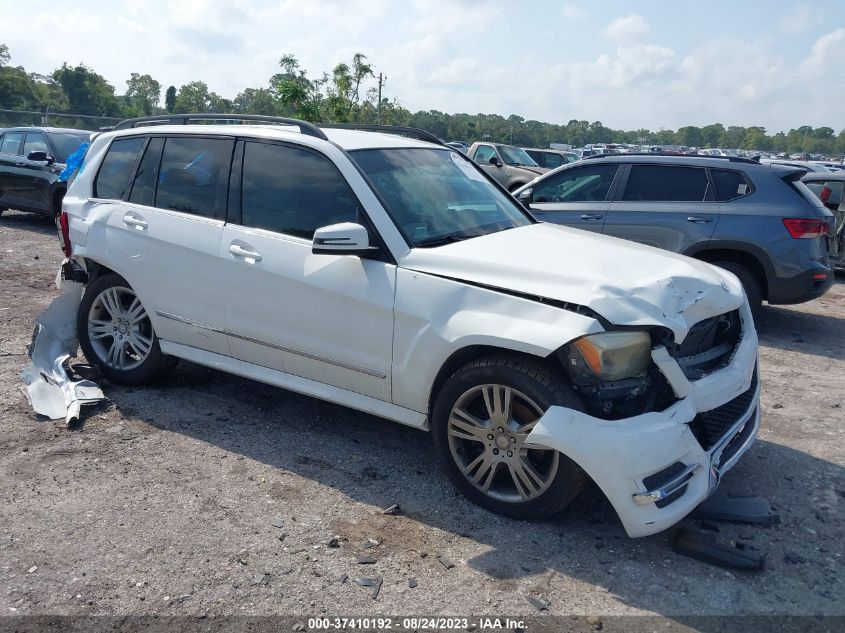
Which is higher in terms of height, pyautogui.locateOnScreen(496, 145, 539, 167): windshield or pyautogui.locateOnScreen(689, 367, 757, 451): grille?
pyautogui.locateOnScreen(496, 145, 539, 167): windshield

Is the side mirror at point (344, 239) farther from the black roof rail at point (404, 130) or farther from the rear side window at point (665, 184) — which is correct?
the rear side window at point (665, 184)

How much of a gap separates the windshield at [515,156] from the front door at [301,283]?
604 inches

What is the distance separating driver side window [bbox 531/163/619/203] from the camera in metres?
8.55

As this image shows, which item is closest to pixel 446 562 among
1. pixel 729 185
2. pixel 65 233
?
pixel 65 233

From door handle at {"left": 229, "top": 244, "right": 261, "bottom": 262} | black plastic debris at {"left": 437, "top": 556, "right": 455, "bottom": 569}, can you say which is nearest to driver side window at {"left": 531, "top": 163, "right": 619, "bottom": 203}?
door handle at {"left": 229, "top": 244, "right": 261, "bottom": 262}

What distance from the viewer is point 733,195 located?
7773 millimetres

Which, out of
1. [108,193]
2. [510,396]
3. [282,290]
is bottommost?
[510,396]

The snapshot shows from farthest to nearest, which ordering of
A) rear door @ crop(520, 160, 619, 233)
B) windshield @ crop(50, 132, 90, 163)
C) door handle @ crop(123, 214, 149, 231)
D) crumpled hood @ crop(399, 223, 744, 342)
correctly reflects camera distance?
1. windshield @ crop(50, 132, 90, 163)
2. rear door @ crop(520, 160, 619, 233)
3. door handle @ crop(123, 214, 149, 231)
4. crumpled hood @ crop(399, 223, 744, 342)

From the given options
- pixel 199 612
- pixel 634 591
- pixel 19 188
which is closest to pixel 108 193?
pixel 199 612

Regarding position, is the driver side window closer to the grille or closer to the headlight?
the grille

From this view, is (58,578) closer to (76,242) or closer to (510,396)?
(510,396)

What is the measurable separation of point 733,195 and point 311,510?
234 inches

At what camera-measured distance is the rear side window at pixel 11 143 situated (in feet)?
42.4

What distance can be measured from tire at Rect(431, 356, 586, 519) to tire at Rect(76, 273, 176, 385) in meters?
2.45
